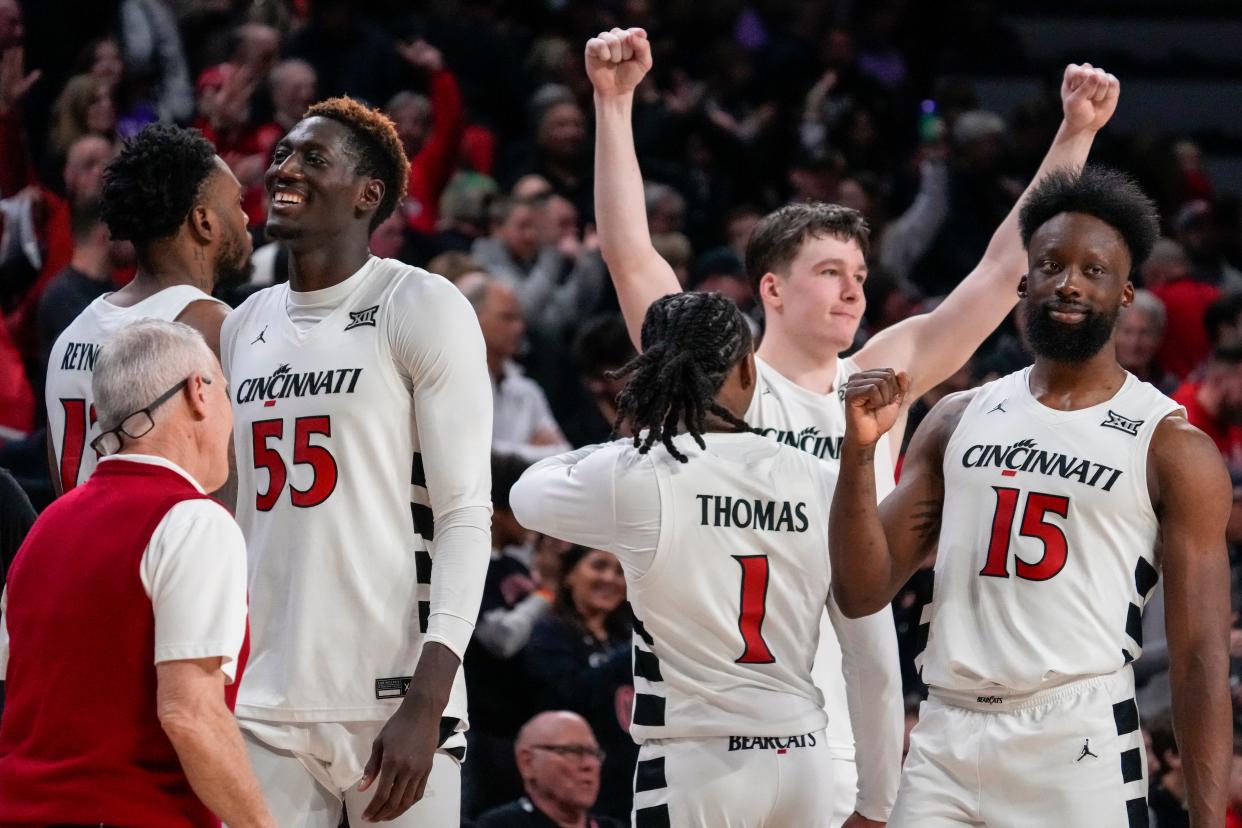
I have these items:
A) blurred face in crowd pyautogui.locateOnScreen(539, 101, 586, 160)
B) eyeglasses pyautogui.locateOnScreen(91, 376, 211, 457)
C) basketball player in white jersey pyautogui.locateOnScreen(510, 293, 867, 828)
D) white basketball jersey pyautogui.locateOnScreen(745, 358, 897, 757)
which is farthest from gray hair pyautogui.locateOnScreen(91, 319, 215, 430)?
blurred face in crowd pyautogui.locateOnScreen(539, 101, 586, 160)

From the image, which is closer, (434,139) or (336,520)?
(336,520)

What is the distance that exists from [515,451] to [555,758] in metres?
1.73

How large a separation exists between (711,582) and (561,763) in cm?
207

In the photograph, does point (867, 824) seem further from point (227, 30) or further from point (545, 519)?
point (227, 30)

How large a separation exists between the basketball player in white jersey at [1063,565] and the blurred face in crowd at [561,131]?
6.53 metres

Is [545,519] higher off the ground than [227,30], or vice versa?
[227,30]

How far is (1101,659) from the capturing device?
400 cm

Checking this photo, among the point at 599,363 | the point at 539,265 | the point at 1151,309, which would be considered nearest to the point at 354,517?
the point at 599,363

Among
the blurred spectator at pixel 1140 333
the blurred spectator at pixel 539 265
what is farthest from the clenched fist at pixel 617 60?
the blurred spectator at pixel 1140 333

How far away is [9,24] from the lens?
9352 mm

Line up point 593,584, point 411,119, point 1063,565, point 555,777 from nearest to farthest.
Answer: point 1063,565 < point 555,777 < point 593,584 < point 411,119

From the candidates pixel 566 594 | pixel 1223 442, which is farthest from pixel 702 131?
pixel 566 594

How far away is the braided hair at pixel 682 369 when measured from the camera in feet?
13.5

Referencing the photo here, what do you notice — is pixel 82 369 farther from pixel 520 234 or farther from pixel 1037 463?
pixel 520 234
